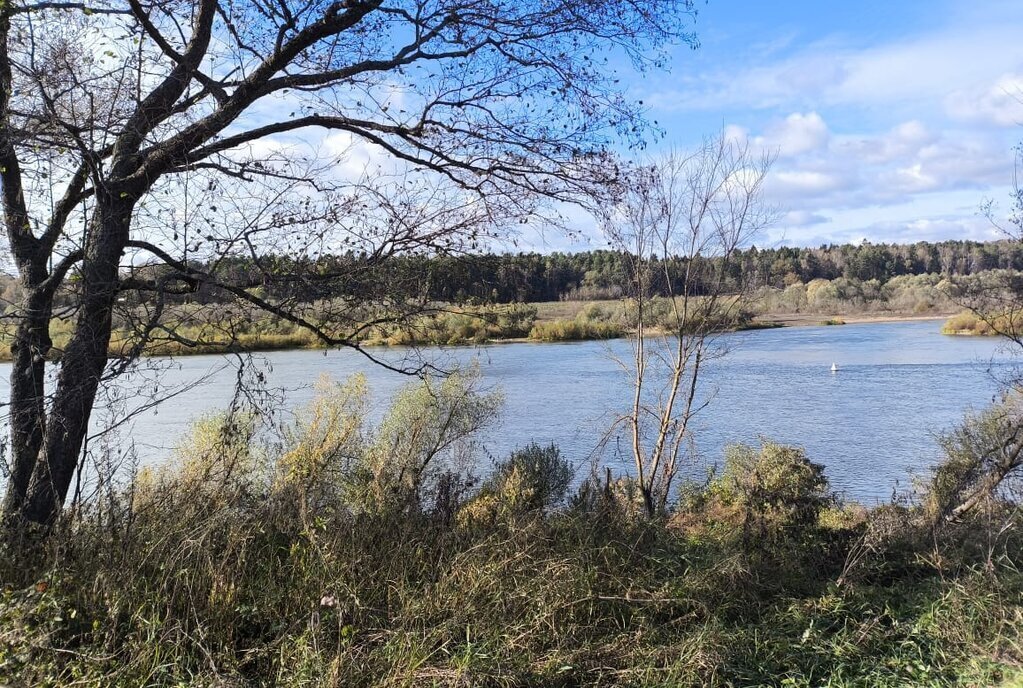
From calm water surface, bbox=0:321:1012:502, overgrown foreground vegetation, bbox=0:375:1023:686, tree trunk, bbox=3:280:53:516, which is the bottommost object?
calm water surface, bbox=0:321:1012:502

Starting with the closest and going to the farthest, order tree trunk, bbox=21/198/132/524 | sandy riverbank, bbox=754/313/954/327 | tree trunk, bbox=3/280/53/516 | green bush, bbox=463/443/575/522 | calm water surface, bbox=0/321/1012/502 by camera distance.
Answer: tree trunk, bbox=21/198/132/524 < tree trunk, bbox=3/280/53/516 < green bush, bbox=463/443/575/522 < calm water surface, bbox=0/321/1012/502 < sandy riverbank, bbox=754/313/954/327

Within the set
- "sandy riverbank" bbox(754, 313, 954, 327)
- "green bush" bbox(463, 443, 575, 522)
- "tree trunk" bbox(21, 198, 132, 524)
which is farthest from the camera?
"sandy riverbank" bbox(754, 313, 954, 327)

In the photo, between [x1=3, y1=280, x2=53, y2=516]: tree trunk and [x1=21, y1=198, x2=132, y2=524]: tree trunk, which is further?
[x1=3, y1=280, x2=53, y2=516]: tree trunk

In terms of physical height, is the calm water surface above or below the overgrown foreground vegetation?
below

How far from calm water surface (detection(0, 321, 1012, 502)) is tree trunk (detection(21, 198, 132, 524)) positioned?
2624 mm

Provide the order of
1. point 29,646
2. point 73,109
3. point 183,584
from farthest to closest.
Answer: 1. point 73,109
2. point 183,584
3. point 29,646

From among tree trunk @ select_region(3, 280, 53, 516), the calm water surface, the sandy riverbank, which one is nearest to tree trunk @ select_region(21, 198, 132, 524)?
tree trunk @ select_region(3, 280, 53, 516)

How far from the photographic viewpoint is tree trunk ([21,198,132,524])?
452 centimetres

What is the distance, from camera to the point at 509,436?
17.7 meters

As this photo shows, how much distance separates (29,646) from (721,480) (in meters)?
12.7

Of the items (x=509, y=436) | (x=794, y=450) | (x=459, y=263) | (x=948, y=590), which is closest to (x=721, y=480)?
(x=794, y=450)

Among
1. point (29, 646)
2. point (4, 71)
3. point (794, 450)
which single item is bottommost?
point (794, 450)

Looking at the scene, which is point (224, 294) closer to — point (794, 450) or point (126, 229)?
point (126, 229)

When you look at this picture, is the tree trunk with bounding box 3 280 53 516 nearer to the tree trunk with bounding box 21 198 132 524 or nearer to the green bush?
the tree trunk with bounding box 21 198 132 524
